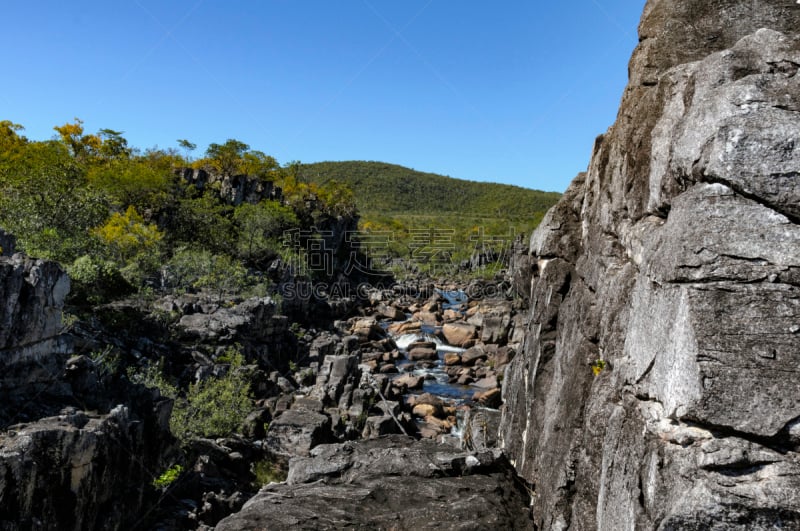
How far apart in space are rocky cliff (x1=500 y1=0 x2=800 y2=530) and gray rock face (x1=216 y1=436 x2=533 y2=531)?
3.47 ft

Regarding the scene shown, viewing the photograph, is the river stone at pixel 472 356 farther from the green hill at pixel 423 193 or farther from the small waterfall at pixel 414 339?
the green hill at pixel 423 193

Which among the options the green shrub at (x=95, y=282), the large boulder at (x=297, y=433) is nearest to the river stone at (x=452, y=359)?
the large boulder at (x=297, y=433)

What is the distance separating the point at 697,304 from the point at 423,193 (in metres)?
165

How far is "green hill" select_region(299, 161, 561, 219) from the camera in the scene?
497 ft

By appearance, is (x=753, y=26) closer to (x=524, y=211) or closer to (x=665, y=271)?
(x=665, y=271)

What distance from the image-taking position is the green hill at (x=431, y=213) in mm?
104438

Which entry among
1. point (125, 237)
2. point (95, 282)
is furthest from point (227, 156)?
point (95, 282)

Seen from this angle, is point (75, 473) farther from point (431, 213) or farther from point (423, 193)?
point (423, 193)

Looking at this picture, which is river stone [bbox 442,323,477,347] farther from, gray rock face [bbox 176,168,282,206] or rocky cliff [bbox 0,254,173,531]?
gray rock face [bbox 176,168,282,206]

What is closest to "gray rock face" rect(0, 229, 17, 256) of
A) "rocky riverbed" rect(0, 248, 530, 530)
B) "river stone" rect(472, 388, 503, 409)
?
"rocky riverbed" rect(0, 248, 530, 530)

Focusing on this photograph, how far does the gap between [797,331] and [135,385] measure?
709 inches

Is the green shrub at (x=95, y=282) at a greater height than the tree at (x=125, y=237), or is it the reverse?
the tree at (x=125, y=237)

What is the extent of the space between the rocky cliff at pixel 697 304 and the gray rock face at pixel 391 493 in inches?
41.6

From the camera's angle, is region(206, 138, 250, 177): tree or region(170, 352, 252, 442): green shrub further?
region(206, 138, 250, 177): tree
